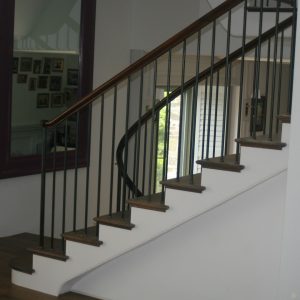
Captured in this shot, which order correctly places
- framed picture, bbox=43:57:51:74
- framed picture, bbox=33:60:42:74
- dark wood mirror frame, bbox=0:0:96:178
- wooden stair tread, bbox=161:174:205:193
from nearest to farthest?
wooden stair tread, bbox=161:174:205:193 < dark wood mirror frame, bbox=0:0:96:178 < framed picture, bbox=33:60:42:74 < framed picture, bbox=43:57:51:74

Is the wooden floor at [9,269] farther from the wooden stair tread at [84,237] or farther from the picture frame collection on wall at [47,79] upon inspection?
the picture frame collection on wall at [47,79]

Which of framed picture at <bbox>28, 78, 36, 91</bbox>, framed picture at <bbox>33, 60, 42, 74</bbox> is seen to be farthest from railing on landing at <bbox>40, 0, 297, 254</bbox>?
framed picture at <bbox>33, 60, 42, 74</bbox>

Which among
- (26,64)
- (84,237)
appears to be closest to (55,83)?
(26,64)

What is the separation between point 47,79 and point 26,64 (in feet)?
1.01

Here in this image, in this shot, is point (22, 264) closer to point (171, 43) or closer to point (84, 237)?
point (84, 237)

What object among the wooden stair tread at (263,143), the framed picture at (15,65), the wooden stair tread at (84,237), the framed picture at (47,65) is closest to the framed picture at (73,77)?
the framed picture at (47,65)

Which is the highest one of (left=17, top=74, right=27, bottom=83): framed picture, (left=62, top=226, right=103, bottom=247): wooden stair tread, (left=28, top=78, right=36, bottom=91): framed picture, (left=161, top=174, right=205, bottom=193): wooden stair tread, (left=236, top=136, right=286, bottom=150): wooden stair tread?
(left=17, top=74, right=27, bottom=83): framed picture

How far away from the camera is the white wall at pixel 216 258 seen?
4.16 m

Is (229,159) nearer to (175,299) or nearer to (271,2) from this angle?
(175,299)

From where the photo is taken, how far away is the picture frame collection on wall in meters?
5.81

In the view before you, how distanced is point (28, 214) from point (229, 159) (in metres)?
2.51

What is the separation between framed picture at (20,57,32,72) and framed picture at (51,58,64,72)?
30 centimetres

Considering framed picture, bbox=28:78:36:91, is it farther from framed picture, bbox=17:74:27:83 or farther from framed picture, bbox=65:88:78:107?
framed picture, bbox=65:88:78:107

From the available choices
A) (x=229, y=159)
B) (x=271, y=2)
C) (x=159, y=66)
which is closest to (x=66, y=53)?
(x=159, y=66)
